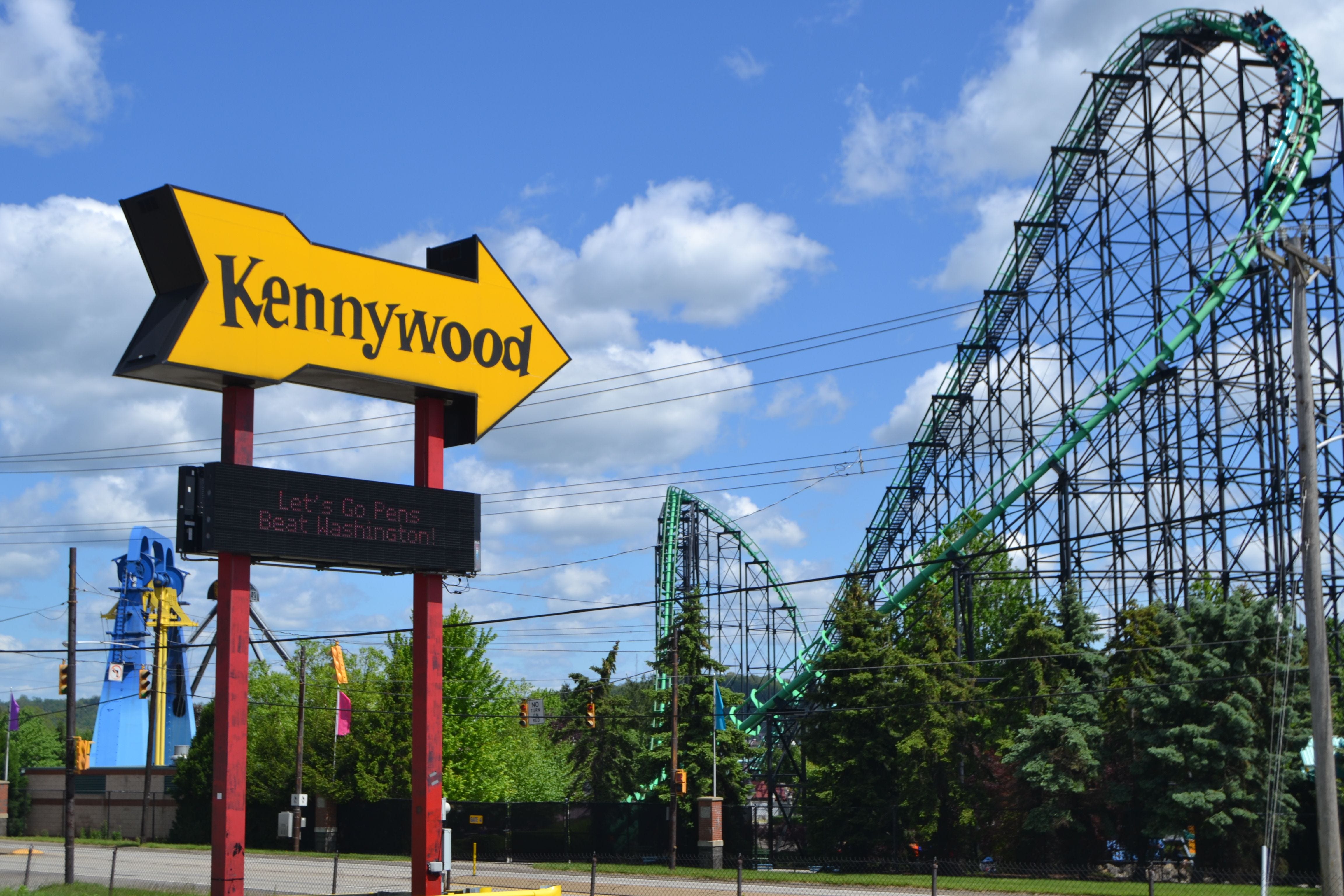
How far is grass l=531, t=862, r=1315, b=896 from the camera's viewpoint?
26328mm

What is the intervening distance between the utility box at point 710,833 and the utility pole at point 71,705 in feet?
55.2

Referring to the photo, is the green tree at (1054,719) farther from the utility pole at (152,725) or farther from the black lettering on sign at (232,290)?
the utility pole at (152,725)

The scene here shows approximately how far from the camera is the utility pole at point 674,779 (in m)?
38.6

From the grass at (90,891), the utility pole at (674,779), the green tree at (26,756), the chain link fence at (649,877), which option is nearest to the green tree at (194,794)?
the chain link fence at (649,877)

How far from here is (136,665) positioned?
71312 millimetres

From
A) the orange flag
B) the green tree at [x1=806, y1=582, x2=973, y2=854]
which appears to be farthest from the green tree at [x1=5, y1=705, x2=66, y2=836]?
the green tree at [x1=806, y1=582, x2=973, y2=854]

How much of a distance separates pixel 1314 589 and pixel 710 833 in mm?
26389

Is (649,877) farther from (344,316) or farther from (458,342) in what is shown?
(344,316)

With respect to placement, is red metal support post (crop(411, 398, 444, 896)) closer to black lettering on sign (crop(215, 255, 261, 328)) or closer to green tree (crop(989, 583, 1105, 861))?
black lettering on sign (crop(215, 255, 261, 328))

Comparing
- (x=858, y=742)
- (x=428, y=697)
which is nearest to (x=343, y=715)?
(x=858, y=742)

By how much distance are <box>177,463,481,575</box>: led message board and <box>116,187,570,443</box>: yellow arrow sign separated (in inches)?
55.7

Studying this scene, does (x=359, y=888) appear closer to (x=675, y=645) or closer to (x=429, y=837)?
(x=429, y=837)

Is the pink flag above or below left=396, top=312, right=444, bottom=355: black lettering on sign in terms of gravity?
below

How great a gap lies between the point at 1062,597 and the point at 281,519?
78.0 ft
